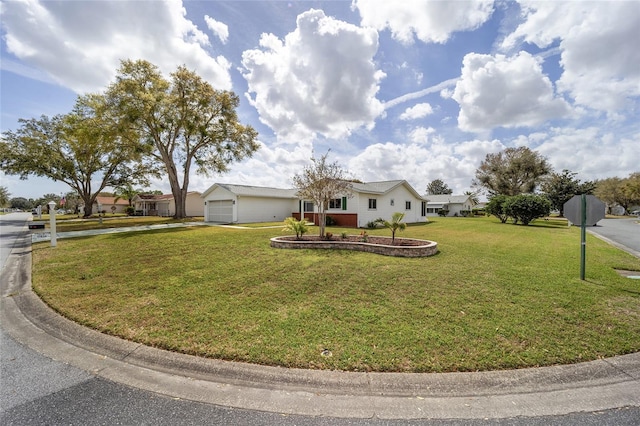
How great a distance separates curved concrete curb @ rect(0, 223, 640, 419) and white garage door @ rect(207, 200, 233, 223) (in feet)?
67.9

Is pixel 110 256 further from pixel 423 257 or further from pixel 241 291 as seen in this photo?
pixel 423 257

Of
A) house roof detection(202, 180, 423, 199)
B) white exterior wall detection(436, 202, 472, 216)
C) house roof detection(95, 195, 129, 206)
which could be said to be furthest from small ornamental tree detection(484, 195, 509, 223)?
house roof detection(95, 195, 129, 206)

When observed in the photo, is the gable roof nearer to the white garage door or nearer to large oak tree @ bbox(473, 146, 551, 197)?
the white garage door

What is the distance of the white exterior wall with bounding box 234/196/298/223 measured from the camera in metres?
23.2

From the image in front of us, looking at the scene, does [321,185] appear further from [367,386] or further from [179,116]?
[179,116]

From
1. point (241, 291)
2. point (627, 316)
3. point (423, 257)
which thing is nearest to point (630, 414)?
point (627, 316)

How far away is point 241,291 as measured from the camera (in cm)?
559

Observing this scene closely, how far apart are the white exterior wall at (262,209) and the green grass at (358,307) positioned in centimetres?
1475

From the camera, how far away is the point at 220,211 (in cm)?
2472

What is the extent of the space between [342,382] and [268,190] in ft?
82.8

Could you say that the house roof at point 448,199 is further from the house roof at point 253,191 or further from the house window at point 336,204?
the house window at point 336,204

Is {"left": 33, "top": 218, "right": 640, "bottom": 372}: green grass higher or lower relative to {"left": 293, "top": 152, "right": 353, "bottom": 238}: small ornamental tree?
lower

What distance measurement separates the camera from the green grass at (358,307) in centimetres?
347

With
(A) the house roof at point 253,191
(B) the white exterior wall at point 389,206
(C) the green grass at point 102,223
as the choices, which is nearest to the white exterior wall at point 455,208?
(B) the white exterior wall at point 389,206
